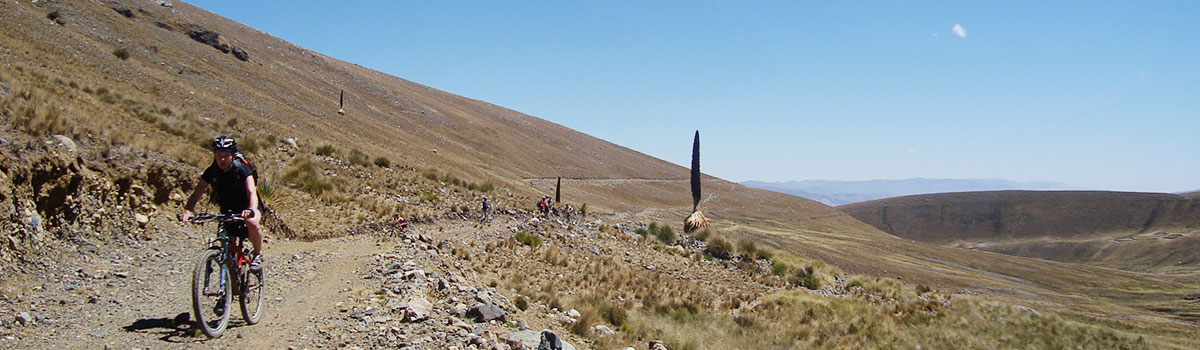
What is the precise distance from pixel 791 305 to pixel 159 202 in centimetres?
1718

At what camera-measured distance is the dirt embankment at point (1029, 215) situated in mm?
116062

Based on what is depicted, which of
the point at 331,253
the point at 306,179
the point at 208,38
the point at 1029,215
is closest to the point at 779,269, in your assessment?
the point at 306,179

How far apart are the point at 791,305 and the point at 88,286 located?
17769 mm

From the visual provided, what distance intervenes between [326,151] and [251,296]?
19.2m

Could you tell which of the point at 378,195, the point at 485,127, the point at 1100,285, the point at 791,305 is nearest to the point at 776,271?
the point at 791,305

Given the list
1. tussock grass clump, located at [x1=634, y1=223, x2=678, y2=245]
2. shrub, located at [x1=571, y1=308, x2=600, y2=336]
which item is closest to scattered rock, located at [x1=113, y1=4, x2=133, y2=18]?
tussock grass clump, located at [x1=634, y1=223, x2=678, y2=245]

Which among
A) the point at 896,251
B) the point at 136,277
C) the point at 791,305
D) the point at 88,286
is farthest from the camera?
the point at 896,251

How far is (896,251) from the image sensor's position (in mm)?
63312

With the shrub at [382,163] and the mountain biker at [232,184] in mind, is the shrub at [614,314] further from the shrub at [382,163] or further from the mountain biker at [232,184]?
the shrub at [382,163]

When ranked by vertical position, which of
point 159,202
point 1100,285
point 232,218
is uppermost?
point 232,218

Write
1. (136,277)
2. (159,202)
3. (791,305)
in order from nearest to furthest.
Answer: (136,277)
(159,202)
(791,305)

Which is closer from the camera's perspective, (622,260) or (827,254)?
(622,260)

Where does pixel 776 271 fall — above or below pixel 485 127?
below

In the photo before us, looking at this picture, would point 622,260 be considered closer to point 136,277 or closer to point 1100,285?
point 136,277
